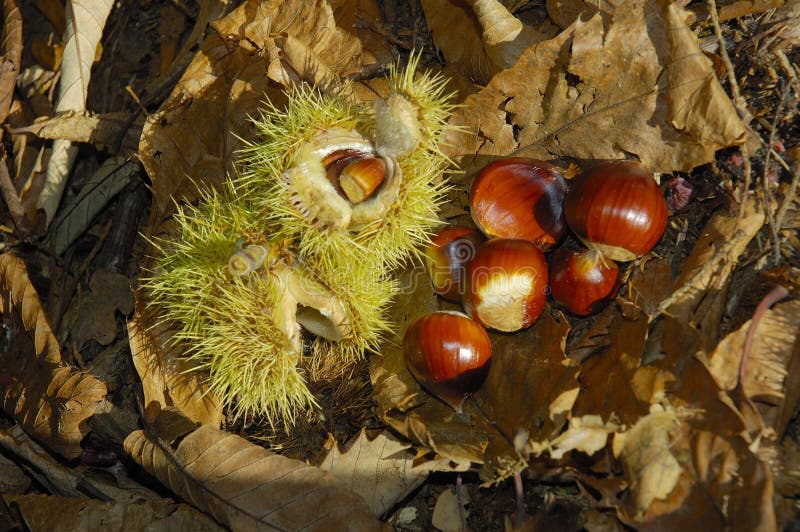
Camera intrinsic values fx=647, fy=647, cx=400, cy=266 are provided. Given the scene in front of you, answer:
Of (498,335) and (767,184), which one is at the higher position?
(767,184)

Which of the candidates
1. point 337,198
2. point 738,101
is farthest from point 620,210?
point 337,198

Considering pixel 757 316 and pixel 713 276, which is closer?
pixel 757 316

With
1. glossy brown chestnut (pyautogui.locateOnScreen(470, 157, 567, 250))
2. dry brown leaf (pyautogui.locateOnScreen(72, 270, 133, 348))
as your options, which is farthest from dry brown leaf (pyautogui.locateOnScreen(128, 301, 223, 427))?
glossy brown chestnut (pyautogui.locateOnScreen(470, 157, 567, 250))

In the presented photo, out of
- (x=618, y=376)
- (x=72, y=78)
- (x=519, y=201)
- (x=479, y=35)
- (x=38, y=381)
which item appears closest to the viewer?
(x=618, y=376)

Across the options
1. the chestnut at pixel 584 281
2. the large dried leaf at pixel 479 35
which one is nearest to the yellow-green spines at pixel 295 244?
the large dried leaf at pixel 479 35

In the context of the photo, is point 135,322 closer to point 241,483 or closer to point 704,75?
point 241,483

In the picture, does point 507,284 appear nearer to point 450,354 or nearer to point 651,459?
point 450,354

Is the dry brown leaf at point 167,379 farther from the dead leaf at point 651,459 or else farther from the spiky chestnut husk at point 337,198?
the dead leaf at point 651,459
